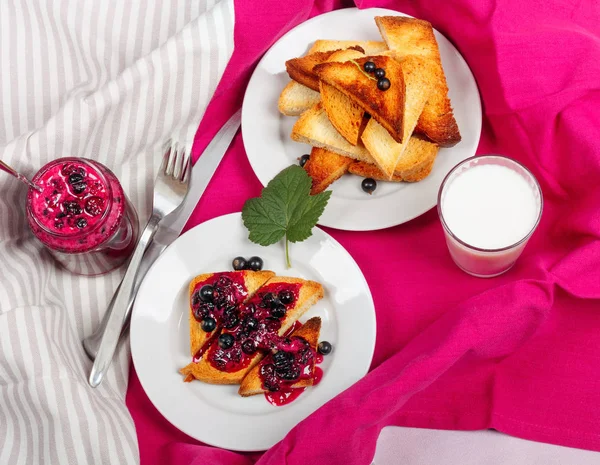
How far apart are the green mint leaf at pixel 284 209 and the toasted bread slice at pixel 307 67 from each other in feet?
0.71

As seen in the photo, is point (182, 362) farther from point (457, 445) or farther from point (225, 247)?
point (457, 445)

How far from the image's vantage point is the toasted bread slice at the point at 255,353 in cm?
169

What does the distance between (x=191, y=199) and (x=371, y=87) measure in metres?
0.51

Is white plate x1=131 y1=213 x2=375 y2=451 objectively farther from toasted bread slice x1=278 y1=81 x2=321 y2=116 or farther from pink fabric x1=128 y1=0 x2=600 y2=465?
toasted bread slice x1=278 y1=81 x2=321 y2=116

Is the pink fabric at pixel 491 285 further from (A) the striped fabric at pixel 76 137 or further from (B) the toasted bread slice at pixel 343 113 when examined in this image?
(B) the toasted bread slice at pixel 343 113

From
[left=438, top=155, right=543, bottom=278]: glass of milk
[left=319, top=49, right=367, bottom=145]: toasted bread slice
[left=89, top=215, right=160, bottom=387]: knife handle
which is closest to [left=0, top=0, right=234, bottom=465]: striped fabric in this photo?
[left=89, top=215, right=160, bottom=387]: knife handle

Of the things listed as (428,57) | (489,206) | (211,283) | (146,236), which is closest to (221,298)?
(211,283)

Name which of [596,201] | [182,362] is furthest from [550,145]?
[182,362]

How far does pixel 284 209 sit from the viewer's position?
174 centimetres

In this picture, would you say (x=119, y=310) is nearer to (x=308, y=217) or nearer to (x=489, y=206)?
(x=308, y=217)

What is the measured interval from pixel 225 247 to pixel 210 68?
42 centimetres

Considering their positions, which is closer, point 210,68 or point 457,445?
point 457,445

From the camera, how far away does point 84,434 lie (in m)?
1.63

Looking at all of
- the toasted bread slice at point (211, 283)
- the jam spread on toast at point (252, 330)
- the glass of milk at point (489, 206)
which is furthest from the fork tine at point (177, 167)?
the glass of milk at point (489, 206)
